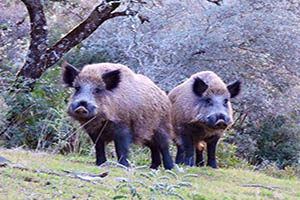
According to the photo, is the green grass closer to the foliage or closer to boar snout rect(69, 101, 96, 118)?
boar snout rect(69, 101, 96, 118)

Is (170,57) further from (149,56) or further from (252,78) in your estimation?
(252,78)

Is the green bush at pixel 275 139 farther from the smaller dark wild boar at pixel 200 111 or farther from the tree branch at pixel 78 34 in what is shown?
the tree branch at pixel 78 34

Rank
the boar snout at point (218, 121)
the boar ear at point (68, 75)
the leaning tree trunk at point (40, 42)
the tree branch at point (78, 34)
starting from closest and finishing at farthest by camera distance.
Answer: the boar ear at point (68, 75)
the boar snout at point (218, 121)
the leaning tree trunk at point (40, 42)
the tree branch at point (78, 34)

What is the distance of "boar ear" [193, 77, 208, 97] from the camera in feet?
37.1

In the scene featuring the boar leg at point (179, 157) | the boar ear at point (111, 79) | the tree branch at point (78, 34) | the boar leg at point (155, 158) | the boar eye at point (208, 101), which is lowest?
the boar leg at point (179, 157)

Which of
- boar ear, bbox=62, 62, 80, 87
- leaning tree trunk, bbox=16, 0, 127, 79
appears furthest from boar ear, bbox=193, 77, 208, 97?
boar ear, bbox=62, 62, 80, 87

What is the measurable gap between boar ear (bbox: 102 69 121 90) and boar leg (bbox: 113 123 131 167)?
663mm

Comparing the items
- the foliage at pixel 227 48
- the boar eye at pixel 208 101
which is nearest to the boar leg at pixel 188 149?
the boar eye at pixel 208 101

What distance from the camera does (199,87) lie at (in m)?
11.4

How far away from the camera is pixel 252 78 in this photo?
15.4m

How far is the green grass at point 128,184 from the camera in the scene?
582cm

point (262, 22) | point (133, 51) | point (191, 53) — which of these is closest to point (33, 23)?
point (133, 51)

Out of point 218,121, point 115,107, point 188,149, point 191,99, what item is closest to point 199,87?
point 191,99

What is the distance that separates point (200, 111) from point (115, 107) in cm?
230
